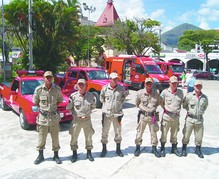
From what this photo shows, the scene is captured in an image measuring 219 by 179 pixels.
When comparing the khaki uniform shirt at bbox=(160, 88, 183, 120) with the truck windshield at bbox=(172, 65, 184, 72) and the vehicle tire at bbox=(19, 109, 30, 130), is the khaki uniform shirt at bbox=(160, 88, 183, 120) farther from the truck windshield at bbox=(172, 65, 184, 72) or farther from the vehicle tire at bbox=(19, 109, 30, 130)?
the truck windshield at bbox=(172, 65, 184, 72)

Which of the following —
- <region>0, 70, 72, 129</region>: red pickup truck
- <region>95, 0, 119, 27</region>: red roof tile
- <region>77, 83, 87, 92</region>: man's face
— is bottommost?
<region>0, 70, 72, 129</region>: red pickup truck

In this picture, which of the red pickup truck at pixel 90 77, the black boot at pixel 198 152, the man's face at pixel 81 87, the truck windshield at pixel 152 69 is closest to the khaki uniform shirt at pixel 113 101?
the man's face at pixel 81 87

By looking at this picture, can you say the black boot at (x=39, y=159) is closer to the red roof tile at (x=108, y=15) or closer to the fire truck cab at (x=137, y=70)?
the fire truck cab at (x=137, y=70)

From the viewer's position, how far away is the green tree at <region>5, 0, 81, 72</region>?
17688 mm

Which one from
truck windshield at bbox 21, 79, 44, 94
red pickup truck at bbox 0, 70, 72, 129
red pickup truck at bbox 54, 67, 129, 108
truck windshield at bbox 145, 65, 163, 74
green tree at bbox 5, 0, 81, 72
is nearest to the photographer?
red pickup truck at bbox 0, 70, 72, 129

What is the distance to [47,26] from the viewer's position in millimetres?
18469

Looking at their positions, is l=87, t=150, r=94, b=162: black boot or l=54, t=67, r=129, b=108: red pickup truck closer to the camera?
l=87, t=150, r=94, b=162: black boot

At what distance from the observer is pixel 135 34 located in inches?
1336

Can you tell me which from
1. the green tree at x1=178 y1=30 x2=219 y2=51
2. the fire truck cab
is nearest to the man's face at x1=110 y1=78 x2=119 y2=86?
the fire truck cab

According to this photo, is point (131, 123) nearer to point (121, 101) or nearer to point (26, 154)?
point (121, 101)

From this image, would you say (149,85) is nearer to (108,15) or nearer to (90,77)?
(90,77)

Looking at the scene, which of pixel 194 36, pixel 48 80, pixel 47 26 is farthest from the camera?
pixel 194 36

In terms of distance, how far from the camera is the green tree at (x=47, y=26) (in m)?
17.7

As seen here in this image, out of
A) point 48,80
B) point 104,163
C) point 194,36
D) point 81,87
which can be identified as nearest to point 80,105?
point 81,87
